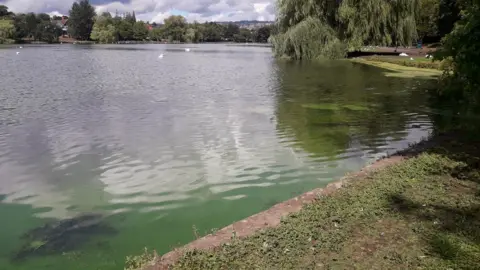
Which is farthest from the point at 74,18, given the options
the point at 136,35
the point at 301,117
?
the point at 301,117

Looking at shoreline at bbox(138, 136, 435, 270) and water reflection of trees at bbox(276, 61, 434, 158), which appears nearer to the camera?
shoreline at bbox(138, 136, 435, 270)

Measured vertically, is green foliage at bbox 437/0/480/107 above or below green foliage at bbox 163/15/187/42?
below

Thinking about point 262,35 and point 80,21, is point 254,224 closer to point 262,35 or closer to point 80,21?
point 80,21

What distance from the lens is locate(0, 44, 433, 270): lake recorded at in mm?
6562

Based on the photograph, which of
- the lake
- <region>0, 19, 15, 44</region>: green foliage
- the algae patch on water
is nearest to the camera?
the lake

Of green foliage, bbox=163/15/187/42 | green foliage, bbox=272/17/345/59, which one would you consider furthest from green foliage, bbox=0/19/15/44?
green foliage, bbox=272/17/345/59

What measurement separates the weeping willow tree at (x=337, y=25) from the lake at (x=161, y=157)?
66.0 feet

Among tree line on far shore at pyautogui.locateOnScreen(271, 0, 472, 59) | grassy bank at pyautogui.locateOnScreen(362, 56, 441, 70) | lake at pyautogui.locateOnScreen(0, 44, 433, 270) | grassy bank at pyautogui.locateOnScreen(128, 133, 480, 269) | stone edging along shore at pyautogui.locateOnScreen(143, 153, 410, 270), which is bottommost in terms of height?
lake at pyautogui.locateOnScreen(0, 44, 433, 270)

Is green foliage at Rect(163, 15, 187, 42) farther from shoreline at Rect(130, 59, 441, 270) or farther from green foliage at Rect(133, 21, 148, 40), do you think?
shoreline at Rect(130, 59, 441, 270)

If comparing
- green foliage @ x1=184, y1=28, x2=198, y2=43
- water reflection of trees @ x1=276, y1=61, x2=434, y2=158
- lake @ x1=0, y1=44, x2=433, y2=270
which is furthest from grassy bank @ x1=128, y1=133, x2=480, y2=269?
green foliage @ x1=184, y1=28, x2=198, y2=43

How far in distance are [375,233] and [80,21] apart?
6598 inches

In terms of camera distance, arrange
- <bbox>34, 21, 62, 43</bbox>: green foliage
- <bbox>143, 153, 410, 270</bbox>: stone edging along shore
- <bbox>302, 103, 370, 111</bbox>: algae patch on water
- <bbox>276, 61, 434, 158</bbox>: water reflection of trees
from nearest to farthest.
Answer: <bbox>143, 153, 410, 270</bbox>: stone edging along shore
<bbox>276, 61, 434, 158</bbox>: water reflection of trees
<bbox>302, 103, 370, 111</bbox>: algae patch on water
<bbox>34, 21, 62, 43</bbox>: green foliage

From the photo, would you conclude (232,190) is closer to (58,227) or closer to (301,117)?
(58,227)

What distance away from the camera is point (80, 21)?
156500 mm
